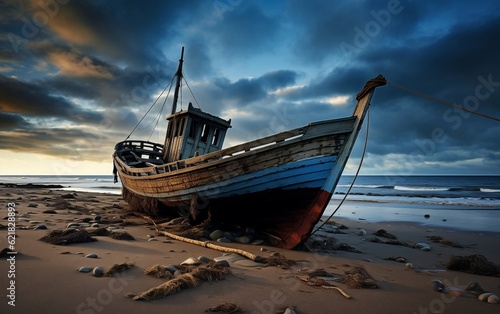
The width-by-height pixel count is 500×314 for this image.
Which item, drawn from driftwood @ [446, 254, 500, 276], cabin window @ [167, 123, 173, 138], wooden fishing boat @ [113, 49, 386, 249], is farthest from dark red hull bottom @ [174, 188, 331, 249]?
cabin window @ [167, 123, 173, 138]

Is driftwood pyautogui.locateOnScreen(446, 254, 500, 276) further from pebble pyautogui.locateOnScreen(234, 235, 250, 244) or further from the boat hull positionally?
pebble pyautogui.locateOnScreen(234, 235, 250, 244)

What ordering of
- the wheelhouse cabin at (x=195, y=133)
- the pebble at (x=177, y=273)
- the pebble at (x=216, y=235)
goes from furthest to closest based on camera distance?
the wheelhouse cabin at (x=195, y=133) < the pebble at (x=216, y=235) < the pebble at (x=177, y=273)

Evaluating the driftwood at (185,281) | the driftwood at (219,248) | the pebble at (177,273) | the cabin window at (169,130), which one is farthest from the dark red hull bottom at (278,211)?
the cabin window at (169,130)

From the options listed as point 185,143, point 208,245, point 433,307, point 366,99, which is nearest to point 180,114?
point 185,143

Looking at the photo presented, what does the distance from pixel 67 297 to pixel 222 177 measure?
3.88 meters

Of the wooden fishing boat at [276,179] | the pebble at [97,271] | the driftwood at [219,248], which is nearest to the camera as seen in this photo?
the pebble at [97,271]

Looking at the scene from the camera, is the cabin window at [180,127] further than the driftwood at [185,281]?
Yes

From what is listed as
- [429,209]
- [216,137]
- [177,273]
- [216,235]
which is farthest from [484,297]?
[429,209]

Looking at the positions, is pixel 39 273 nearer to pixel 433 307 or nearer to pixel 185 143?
pixel 433 307

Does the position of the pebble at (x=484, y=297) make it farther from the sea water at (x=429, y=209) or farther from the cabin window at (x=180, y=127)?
the cabin window at (x=180, y=127)

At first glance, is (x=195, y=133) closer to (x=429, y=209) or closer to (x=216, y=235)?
(x=216, y=235)

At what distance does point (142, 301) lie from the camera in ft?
9.89

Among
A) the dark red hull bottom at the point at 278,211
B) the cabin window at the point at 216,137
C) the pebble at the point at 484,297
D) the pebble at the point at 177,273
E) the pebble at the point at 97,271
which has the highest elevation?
the cabin window at the point at 216,137

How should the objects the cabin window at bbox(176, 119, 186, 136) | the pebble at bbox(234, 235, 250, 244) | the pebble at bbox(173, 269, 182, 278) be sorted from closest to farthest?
the pebble at bbox(173, 269, 182, 278) < the pebble at bbox(234, 235, 250, 244) < the cabin window at bbox(176, 119, 186, 136)
